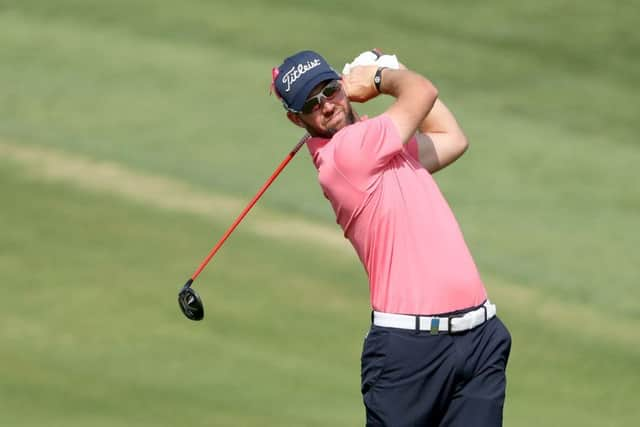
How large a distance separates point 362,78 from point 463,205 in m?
6.79

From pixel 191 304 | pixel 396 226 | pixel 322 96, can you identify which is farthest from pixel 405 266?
pixel 191 304

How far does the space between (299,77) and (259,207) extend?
22.6 ft

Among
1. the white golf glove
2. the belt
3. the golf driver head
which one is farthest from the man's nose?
the golf driver head

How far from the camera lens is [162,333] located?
10.7m

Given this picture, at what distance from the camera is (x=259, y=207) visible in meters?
13.4

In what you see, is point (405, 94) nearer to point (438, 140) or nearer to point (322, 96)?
point (322, 96)

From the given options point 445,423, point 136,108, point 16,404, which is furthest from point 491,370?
point 136,108

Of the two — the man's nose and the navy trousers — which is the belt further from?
the man's nose

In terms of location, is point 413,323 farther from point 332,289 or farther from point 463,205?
point 463,205

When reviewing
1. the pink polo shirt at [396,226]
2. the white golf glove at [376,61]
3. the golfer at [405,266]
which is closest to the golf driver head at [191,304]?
the golfer at [405,266]

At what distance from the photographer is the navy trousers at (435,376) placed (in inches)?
252

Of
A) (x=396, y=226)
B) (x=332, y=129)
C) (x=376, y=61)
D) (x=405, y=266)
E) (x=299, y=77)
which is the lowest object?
(x=405, y=266)

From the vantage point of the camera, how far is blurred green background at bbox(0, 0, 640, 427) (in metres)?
10.1

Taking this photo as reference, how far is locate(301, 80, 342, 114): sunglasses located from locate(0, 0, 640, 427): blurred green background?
3.35m
